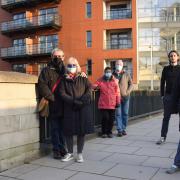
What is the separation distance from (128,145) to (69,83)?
2.55 metres

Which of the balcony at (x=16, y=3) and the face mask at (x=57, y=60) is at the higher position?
the balcony at (x=16, y=3)

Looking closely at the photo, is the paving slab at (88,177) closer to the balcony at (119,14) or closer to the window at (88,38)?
the balcony at (119,14)

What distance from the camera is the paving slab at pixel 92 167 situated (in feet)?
20.3

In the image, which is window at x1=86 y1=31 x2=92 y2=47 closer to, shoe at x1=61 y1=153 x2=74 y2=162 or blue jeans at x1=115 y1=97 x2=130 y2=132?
blue jeans at x1=115 y1=97 x2=130 y2=132

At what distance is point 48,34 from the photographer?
49.1 m

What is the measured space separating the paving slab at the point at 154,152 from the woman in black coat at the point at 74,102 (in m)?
1.42

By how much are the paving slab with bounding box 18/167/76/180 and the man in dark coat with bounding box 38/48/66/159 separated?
84cm

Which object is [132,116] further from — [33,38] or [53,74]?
[33,38]

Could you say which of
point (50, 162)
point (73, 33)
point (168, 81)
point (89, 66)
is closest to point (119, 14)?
point (73, 33)

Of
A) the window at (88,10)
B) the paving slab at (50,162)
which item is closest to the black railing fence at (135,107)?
the paving slab at (50,162)

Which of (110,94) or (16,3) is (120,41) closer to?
(16,3)

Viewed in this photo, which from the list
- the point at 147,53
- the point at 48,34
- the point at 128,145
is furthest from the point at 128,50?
the point at 128,145

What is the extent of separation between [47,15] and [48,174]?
44126mm

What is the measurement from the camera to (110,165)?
6.52 meters
